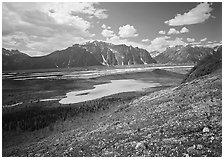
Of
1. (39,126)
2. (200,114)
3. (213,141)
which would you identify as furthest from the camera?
(39,126)

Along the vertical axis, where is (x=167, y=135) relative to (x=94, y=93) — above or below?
above

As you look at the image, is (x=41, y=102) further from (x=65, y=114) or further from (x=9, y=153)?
(x=9, y=153)

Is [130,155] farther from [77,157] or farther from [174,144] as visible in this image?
[77,157]

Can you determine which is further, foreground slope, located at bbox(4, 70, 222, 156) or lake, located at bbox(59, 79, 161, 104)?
lake, located at bbox(59, 79, 161, 104)

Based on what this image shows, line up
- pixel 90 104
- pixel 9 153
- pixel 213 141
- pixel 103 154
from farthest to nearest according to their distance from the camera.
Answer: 1. pixel 90 104
2. pixel 9 153
3. pixel 103 154
4. pixel 213 141

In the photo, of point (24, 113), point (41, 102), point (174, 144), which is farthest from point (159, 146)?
point (41, 102)

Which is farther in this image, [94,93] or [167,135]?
[94,93]

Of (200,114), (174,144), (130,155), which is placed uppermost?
(200,114)

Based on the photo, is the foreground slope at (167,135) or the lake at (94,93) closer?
the foreground slope at (167,135)

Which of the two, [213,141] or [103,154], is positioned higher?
[213,141]

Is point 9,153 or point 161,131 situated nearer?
point 161,131
